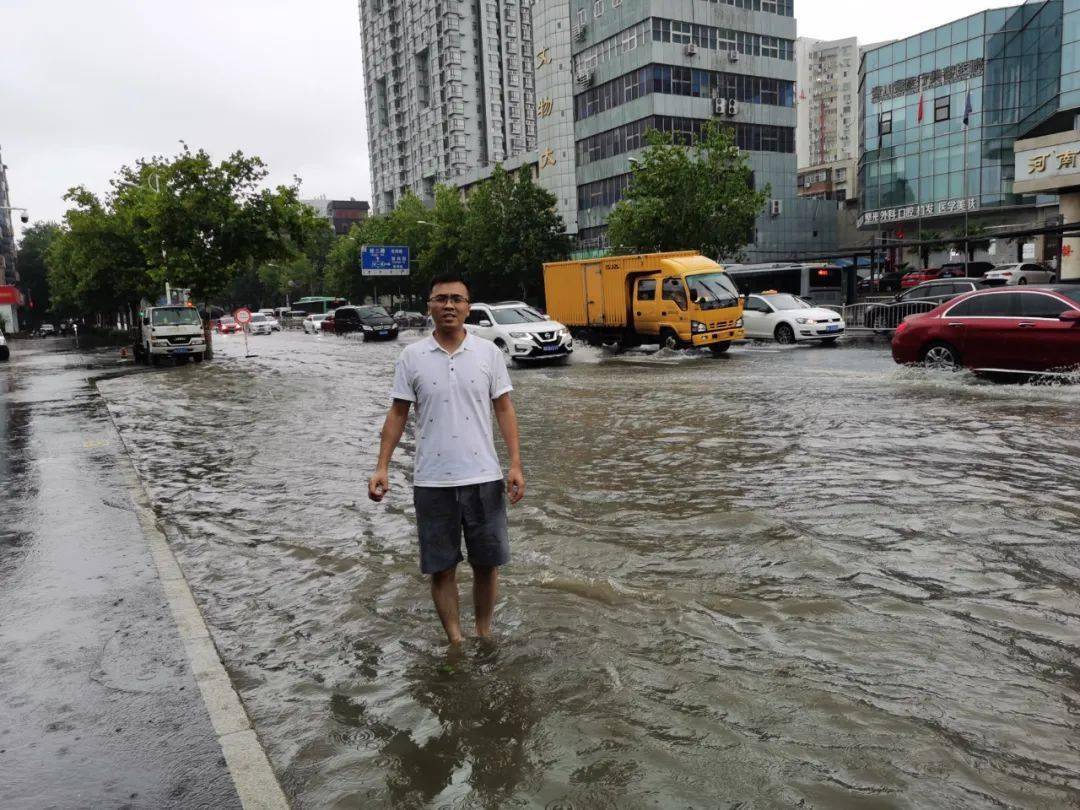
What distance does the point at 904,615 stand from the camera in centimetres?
495

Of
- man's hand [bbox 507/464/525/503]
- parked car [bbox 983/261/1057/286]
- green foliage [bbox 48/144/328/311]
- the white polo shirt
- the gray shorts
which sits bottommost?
the gray shorts

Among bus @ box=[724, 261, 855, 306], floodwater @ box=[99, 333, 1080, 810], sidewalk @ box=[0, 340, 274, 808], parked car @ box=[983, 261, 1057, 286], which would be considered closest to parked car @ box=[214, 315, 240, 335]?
bus @ box=[724, 261, 855, 306]

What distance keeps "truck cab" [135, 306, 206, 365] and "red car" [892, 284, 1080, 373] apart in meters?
23.2

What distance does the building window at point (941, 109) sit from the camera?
65500 millimetres

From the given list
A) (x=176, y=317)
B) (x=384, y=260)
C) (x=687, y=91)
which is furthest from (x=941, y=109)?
(x=176, y=317)

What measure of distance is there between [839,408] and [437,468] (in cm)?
999

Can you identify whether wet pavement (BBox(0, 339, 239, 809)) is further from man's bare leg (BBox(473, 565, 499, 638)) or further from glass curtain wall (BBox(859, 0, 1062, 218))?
glass curtain wall (BBox(859, 0, 1062, 218))

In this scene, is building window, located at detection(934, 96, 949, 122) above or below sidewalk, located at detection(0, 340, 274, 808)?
above

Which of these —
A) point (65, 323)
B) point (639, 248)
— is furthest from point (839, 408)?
point (65, 323)

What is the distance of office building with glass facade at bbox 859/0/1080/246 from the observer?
6050cm

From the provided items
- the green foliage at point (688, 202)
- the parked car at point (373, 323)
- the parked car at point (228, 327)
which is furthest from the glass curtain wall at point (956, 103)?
the parked car at point (228, 327)

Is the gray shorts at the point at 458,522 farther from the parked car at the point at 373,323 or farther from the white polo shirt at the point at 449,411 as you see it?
the parked car at the point at 373,323

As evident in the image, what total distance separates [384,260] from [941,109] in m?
43.9

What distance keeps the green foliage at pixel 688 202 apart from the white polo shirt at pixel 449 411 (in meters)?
37.1
